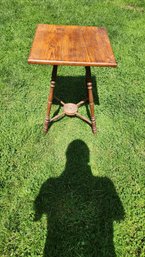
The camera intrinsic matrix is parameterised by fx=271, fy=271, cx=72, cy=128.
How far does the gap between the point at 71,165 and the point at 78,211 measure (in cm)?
74

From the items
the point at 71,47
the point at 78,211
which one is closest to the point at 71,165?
the point at 78,211

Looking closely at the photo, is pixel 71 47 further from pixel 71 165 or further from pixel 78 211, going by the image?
pixel 78 211

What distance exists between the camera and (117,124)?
4.74 metres

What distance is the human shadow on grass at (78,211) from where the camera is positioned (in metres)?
3.20

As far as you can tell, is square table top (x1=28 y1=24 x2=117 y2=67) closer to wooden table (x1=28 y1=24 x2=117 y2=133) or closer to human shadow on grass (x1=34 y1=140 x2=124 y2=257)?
wooden table (x1=28 y1=24 x2=117 y2=133)

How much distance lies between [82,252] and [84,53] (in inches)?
96.4

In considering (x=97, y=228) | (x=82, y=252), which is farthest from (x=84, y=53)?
(x=82, y=252)

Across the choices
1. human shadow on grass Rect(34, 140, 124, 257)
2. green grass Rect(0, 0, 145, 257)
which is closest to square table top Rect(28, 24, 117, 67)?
green grass Rect(0, 0, 145, 257)

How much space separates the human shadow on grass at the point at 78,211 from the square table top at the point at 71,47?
59.7 inches

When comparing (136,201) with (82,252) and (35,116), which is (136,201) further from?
(35,116)

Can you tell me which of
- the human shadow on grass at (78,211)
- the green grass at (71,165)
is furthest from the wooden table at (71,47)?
the human shadow on grass at (78,211)

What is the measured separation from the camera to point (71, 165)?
4.02m

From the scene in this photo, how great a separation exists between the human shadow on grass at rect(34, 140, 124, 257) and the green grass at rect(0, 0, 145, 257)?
0.4 inches

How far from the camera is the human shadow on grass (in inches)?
126
